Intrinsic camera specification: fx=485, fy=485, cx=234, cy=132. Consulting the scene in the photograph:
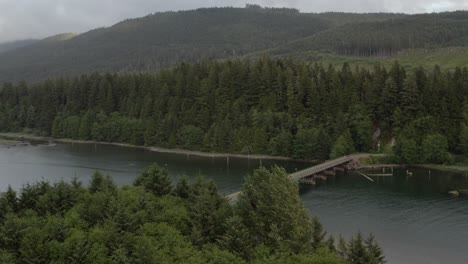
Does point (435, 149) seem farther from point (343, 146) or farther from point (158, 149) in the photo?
point (158, 149)

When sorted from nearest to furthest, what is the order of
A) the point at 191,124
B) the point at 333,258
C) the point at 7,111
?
the point at 333,258 → the point at 191,124 → the point at 7,111

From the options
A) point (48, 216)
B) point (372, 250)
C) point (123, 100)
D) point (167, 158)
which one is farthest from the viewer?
point (123, 100)

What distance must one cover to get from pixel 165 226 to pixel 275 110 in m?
92.2

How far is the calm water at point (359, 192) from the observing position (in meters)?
62.2

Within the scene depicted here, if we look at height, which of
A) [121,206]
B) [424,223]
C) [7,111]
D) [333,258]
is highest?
[7,111]

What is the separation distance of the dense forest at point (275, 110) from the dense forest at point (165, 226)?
67.6m

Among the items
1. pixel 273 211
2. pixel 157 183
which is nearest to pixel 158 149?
pixel 157 183

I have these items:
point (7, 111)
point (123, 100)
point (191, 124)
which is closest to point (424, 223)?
point (191, 124)

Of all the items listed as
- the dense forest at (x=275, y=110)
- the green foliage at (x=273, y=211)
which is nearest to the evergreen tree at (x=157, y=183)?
the green foliage at (x=273, y=211)

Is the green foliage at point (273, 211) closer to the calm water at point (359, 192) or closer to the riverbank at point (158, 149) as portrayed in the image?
the calm water at point (359, 192)

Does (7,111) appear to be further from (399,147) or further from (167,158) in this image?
(399,147)

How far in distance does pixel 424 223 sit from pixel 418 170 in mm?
38181

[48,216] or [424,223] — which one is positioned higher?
[48,216]

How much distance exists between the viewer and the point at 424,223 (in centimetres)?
6919
